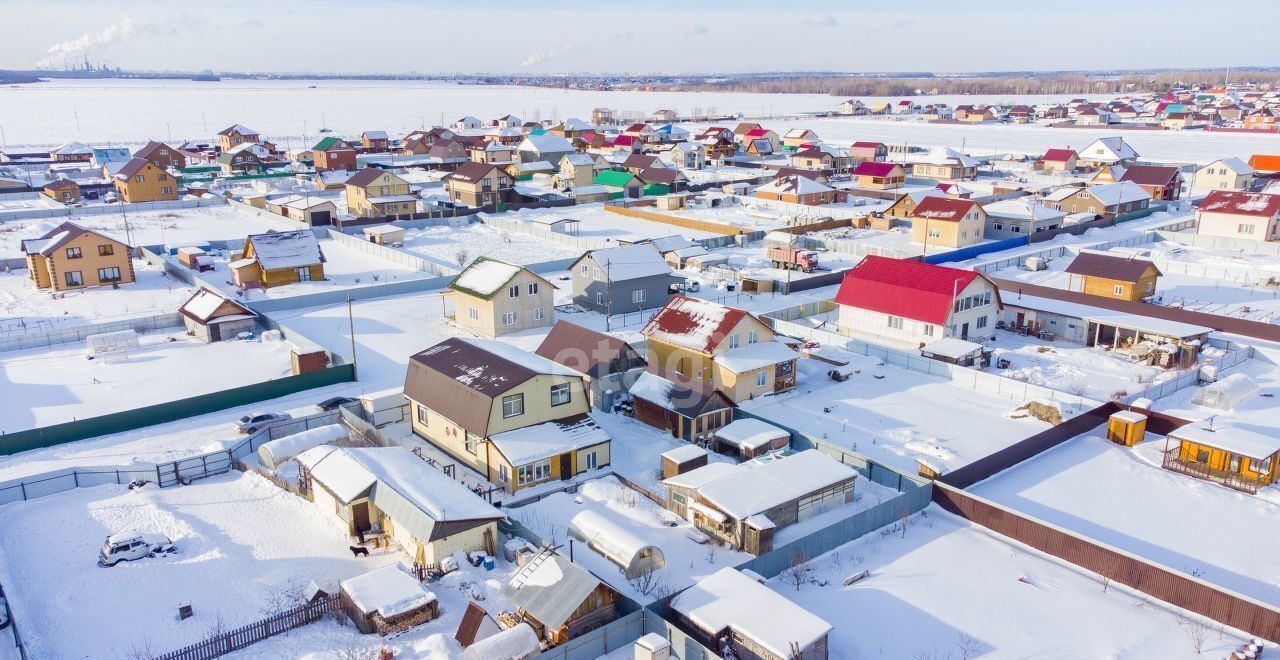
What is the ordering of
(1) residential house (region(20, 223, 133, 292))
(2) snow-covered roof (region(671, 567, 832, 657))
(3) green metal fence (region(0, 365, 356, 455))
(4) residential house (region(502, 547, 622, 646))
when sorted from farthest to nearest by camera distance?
(1) residential house (region(20, 223, 133, 292))
(3) green metal fence (region(0, 365, 356, 455))
(4) residential house (region(502, 547, 622, 646))
(2) snow-covered roof (region(671, 567, 832, 657))

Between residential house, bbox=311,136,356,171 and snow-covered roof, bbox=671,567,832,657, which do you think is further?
residential house, bbox=311,136,356,171

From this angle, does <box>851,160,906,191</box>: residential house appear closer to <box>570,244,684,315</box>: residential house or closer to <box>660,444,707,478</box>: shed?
<box>570,244,684,315</box>: residential house

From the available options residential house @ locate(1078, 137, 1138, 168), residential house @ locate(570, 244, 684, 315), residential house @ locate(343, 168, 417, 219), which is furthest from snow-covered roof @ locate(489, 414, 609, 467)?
residential house @ locate(1078, 137, 1138, 168)

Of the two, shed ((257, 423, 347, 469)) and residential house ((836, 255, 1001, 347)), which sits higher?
residential house ((836, 255, 1001, 347))

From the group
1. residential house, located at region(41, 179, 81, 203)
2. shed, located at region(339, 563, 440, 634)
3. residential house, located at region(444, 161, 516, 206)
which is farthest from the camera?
residential house, located at region(41, 179, 81, 203)

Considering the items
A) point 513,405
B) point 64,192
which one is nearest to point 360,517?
point 513,405

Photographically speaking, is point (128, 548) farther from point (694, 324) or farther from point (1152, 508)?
point (1152, 508)

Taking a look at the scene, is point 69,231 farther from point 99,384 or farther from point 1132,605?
point 1132,605

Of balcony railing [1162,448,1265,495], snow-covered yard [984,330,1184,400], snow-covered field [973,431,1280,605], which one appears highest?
snow-covered yard [984,330,1184,400]
